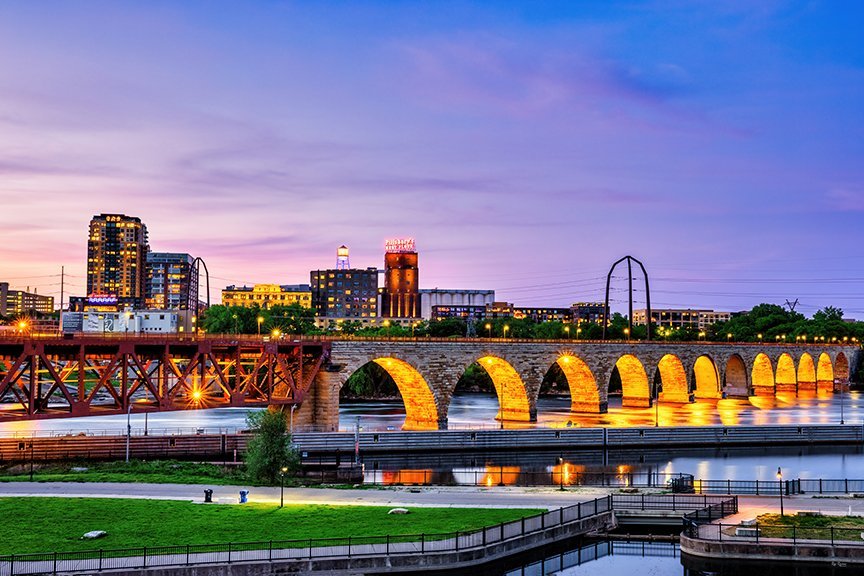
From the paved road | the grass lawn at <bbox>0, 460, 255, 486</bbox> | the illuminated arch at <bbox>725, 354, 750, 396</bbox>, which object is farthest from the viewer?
the illuminated arch at <bbox>725, 354, 750, 396</bbox>

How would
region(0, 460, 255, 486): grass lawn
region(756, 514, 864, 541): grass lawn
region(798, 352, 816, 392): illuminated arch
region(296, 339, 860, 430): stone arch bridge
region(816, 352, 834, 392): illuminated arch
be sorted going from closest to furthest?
1. region(756, 514, 864, 541): grass lawn
2. region(0, 460, 255, 486): grass lawn
3. region(296, 339, 860, 430): stone arch bridge
4. region(798, 352, 816, 392): illuminated arch
5. region(816, 352, 834, 392): illuminated arch

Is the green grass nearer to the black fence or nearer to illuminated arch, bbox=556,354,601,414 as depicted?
the black fence

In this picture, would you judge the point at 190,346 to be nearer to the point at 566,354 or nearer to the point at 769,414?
the point at 566,354

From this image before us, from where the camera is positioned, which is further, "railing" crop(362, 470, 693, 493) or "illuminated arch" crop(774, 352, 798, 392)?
"illuminated arch" crop(774, 352, 798, 392)

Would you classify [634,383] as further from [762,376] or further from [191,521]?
[191,521]

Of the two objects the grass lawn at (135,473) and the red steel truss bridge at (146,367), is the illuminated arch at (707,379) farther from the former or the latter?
the grass lawn at (135,473)

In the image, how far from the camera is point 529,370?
10069 centimetres

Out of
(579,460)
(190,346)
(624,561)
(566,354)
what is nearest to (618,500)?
(624,561)

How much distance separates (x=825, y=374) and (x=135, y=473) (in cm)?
16836

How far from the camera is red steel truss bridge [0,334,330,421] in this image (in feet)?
201

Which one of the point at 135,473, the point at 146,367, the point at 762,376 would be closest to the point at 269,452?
the point at 135,473

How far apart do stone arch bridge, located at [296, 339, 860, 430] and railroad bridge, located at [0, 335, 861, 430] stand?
0.39 ft

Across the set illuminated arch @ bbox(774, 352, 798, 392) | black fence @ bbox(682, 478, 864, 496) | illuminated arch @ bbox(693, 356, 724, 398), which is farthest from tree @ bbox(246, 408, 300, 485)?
illuminated arch @ bbox(774, 352, 798, 392)

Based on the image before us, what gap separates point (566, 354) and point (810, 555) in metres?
68.4
